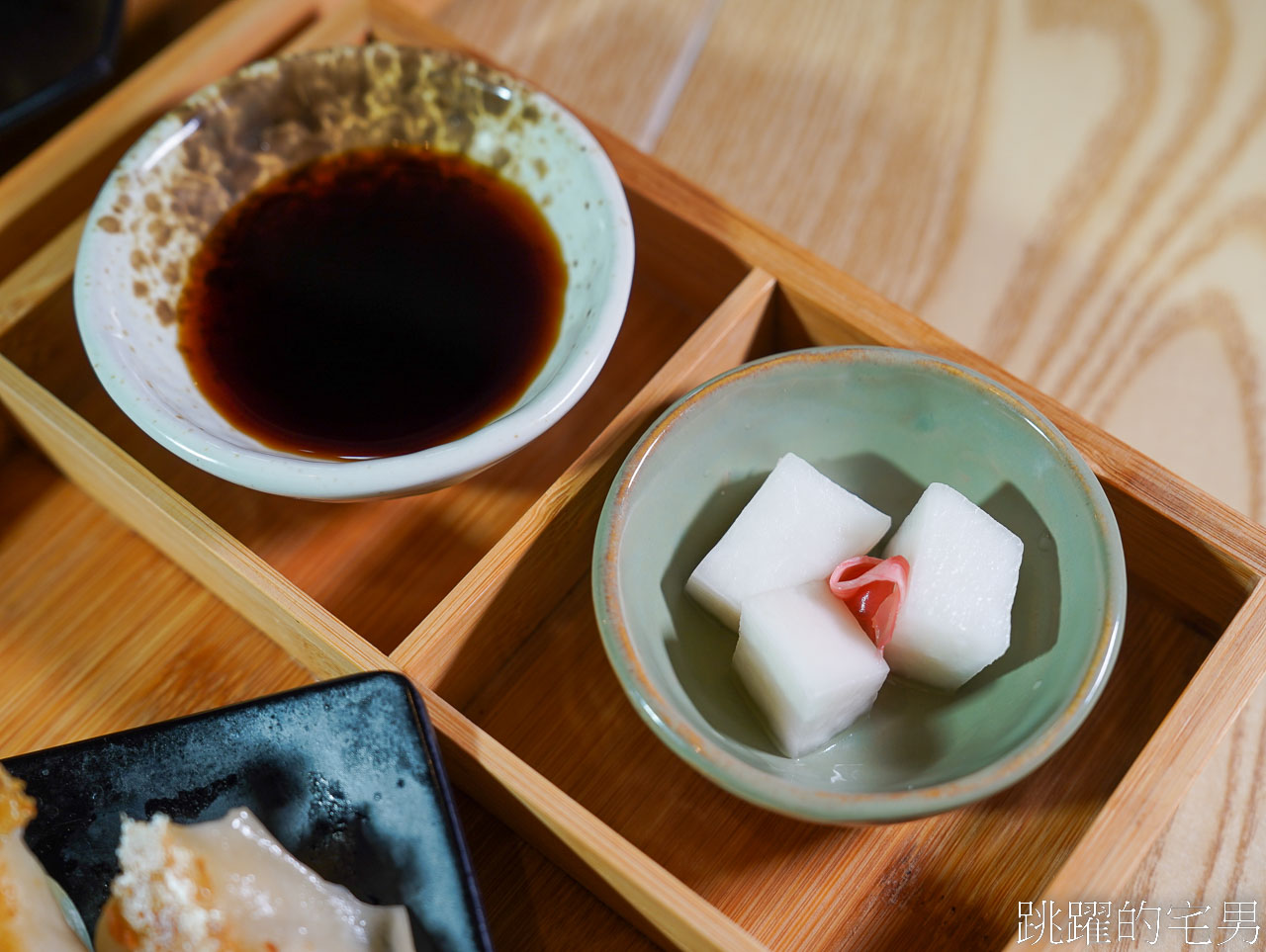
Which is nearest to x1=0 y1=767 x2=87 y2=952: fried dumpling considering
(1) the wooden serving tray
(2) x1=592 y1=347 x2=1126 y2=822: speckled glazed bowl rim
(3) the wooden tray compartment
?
(1) the wooden serving tray

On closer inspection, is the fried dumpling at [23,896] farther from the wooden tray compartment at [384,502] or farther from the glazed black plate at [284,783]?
the wooden tray compartment at [384,502]

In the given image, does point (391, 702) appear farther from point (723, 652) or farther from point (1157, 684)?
point (1157, 684)

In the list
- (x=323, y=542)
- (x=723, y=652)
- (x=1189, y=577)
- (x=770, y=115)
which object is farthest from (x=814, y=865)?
(x=770, y=115)

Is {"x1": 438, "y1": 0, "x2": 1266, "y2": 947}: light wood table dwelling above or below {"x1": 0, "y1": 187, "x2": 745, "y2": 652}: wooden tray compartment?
above

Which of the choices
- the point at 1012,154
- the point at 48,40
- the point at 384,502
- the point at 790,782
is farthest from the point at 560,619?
the point at 48,40

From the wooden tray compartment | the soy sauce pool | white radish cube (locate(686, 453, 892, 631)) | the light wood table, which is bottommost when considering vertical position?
the wooden tray compartment

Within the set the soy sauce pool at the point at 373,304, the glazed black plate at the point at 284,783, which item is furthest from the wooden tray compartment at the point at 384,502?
the glazed black plate at the point at 284,783

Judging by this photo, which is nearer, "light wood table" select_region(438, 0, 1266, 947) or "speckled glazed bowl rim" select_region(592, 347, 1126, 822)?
"speckled glazed bowl rim" select_region(592, 347, 1126, 822)

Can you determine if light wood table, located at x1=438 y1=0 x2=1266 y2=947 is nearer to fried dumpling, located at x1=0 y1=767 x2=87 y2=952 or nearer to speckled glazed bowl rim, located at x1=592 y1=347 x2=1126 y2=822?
speckled glazed bowl rim, located at x1=592 y1=347 x2=1126 y2=822
